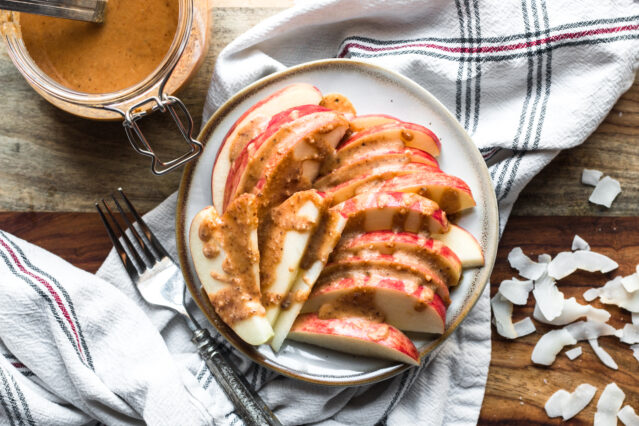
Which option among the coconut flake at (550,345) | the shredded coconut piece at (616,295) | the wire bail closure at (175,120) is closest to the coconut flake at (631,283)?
the shredded coconut piece at (616,295)

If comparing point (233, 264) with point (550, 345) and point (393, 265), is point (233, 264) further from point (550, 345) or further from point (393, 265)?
point (550, 345)

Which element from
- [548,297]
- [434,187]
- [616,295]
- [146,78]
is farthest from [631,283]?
[146,78]

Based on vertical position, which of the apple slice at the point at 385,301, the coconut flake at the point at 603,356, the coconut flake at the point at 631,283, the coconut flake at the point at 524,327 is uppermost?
the apple slice at the point at 385,301

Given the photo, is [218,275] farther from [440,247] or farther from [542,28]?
[542,28]

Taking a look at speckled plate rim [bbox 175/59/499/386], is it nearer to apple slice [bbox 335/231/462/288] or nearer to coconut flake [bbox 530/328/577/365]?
apple slice [bbox 335/231/462/288]

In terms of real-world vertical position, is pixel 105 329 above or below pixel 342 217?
below

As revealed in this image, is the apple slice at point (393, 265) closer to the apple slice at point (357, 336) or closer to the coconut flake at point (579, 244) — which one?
the apple slice at point (357, 336)

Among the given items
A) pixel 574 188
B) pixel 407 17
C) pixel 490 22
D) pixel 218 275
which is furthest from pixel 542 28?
pixel 218 275
